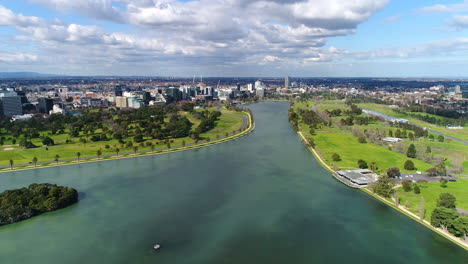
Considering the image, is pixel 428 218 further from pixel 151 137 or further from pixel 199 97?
pixel 199 97

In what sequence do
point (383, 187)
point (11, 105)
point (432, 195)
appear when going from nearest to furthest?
point (432, 195), point (383, 187), point (11, 105)

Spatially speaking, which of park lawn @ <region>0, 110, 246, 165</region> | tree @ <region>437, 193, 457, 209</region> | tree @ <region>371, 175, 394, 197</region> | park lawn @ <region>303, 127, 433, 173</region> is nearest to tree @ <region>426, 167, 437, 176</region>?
park lawn @ <region>303, 127, 433, 173</region>

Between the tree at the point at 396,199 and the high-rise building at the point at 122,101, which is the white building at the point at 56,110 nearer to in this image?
the high-rise building at the point at 122,101

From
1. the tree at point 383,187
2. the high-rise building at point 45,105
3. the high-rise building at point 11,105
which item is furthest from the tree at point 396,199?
the high-rise building at point 45,105

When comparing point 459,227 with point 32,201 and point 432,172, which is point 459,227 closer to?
point 432,172

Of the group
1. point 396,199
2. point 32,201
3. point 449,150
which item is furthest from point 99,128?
point 449,150

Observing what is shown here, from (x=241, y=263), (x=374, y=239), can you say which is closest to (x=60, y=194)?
(x=241, y=263)

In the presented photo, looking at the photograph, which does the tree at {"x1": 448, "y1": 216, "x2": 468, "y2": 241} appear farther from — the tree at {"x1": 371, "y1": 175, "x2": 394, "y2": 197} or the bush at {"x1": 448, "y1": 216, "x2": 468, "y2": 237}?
the tree at {"x1": 371, "y1": 175, "x2": 394, "y2": 197}
